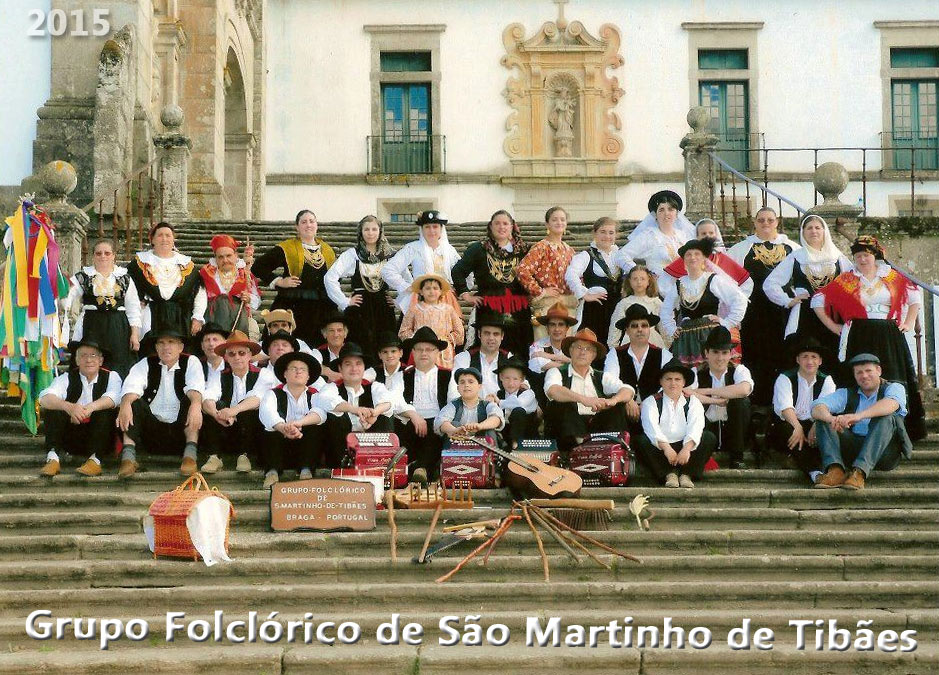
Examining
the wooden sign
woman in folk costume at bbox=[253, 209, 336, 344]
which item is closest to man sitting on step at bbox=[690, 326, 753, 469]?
the wooden sign

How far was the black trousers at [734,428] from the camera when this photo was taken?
1015 centimetres

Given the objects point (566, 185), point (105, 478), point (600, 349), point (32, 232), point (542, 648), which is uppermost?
point (566, 185)

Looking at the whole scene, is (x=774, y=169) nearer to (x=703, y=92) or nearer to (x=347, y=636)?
(x=703, y=92)

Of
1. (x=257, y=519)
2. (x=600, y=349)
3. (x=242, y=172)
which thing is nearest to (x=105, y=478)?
(x=257, y=519)

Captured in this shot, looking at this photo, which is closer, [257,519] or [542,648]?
[542,648]

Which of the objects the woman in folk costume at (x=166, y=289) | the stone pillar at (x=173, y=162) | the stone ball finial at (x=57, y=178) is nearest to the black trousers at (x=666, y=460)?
the woman in folk costume at (x=166, y=289)

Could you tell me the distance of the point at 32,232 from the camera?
36.0 ft

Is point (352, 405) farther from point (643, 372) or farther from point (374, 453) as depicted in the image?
point (643, 372)

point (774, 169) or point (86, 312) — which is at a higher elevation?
point (774, 169)

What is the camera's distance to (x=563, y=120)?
2481 cm

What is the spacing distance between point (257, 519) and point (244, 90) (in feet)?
50.8

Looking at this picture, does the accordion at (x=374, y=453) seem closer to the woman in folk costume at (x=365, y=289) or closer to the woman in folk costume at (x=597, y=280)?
the woman in folk costume at (x=365, y=289)

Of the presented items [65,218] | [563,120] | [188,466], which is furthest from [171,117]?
[563,120]

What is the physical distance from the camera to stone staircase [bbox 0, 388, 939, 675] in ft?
25.8
